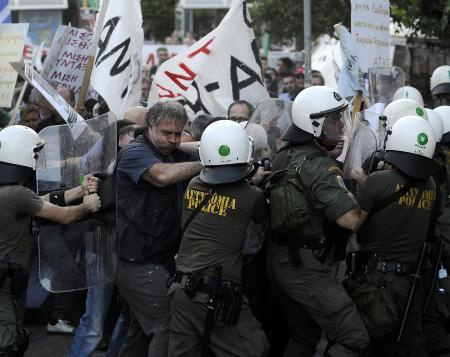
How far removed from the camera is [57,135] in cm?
630

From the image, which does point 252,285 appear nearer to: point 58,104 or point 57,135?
point 57,135

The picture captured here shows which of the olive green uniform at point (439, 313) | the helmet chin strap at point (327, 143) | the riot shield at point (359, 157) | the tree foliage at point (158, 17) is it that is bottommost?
the olive green uniform at point (439, 313)

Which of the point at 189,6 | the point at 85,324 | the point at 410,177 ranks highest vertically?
the point at 189,6

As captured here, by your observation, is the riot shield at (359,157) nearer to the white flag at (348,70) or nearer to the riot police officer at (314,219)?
the riot police officer at (314,219)

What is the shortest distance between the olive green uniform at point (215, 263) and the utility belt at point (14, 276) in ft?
3.34

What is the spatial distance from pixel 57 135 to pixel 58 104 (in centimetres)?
153

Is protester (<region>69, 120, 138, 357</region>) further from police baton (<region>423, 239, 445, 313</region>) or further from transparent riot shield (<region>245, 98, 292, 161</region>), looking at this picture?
police baton (<region>423, 239, 445, 313</region>)

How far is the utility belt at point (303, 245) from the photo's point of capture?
19.0ft

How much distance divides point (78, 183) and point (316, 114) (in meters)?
1.63

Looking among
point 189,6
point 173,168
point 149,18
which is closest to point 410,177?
point 173,168

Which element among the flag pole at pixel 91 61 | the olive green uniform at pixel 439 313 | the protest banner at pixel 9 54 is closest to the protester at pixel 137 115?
the flag pole at pixel 91 61

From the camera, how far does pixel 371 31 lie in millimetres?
9039

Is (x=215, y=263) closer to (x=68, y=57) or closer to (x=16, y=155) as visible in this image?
(x=16, y=155)

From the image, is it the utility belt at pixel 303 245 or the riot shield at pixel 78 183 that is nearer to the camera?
the utility belt at pixel 303 245
